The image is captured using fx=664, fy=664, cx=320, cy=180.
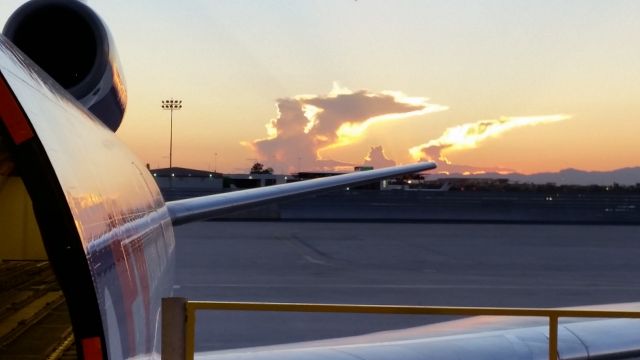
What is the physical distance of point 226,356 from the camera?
465 centimetres

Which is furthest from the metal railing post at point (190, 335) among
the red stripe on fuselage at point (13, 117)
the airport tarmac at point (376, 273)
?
the airport tarmac at point (376, 273)

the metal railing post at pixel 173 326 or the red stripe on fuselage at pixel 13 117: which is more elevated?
the red stripe on fuselage at pixel 13 117

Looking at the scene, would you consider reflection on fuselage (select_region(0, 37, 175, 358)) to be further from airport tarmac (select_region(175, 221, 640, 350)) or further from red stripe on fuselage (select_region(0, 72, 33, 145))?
airport tarmac (select_region(175, 221, 640, 350))

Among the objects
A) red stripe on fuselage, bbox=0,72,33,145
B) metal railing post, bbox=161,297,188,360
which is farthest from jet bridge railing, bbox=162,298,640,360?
red stripe on fuselage, bbox=0,72,33,145

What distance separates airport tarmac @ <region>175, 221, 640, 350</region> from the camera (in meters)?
9.85

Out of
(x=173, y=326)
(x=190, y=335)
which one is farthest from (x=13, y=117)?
(x=190, y=335)

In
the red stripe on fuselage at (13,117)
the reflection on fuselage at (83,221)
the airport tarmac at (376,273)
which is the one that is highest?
the red stripe on fuselage at (13,117)

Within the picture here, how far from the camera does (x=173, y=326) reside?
9.53 ft

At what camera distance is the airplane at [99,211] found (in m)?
1.78

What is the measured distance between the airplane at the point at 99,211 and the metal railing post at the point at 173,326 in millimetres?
101

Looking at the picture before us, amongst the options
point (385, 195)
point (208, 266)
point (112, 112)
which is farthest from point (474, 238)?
point (112, 112)

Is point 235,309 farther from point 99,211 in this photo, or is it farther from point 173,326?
point 99,211

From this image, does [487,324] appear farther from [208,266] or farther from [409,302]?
[208,266]

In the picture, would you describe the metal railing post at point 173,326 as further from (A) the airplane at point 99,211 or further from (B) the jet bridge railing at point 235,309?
(A) the airplane at point 99,211
